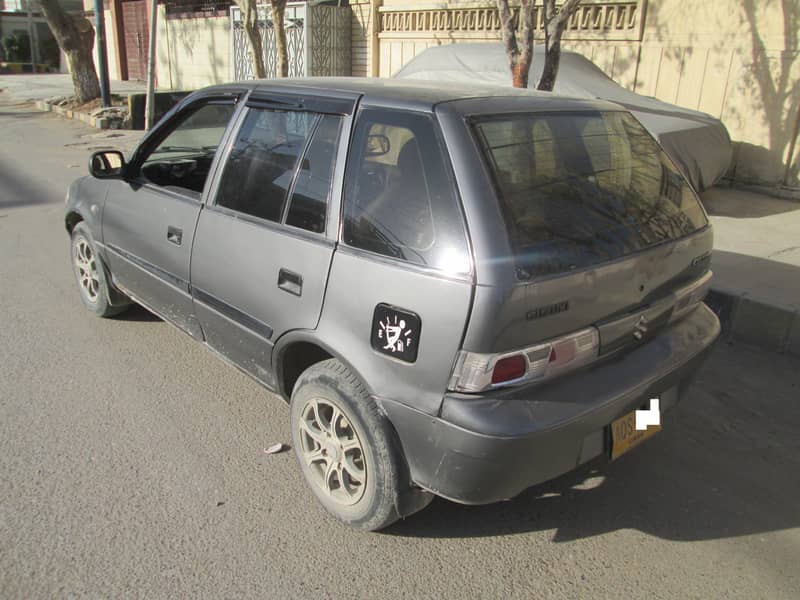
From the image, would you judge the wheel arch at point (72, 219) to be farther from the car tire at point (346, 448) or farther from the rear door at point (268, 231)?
the car tire at point (346, 448)

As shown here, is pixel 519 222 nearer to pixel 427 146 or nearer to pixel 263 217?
pixel 427 146

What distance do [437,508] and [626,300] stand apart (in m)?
1.24

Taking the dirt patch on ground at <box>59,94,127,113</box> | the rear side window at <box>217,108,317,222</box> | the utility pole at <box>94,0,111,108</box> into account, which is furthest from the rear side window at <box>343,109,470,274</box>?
the dirt patch on ground at <box>59,94,127,113</box>

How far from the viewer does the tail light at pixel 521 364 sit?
2260mm

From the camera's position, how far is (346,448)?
2.75m

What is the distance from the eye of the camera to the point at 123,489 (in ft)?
9.93

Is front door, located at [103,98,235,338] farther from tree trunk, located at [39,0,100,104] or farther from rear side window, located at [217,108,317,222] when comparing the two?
tree trunk, located at [39,0,100,104]

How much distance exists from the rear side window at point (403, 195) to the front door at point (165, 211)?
1.16m

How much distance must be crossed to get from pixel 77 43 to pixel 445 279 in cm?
1688

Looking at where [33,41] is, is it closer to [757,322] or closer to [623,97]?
[623,97]

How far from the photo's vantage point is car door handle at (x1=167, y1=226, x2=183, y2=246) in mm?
3578

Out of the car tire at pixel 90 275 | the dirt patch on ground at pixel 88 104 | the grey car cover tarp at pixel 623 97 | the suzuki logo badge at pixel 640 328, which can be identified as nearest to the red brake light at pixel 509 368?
the suzuki logo badge at pixel 640 328

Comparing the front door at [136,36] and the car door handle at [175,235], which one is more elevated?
the front door at [136,36]

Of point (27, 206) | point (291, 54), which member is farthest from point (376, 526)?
point (291, 54)
